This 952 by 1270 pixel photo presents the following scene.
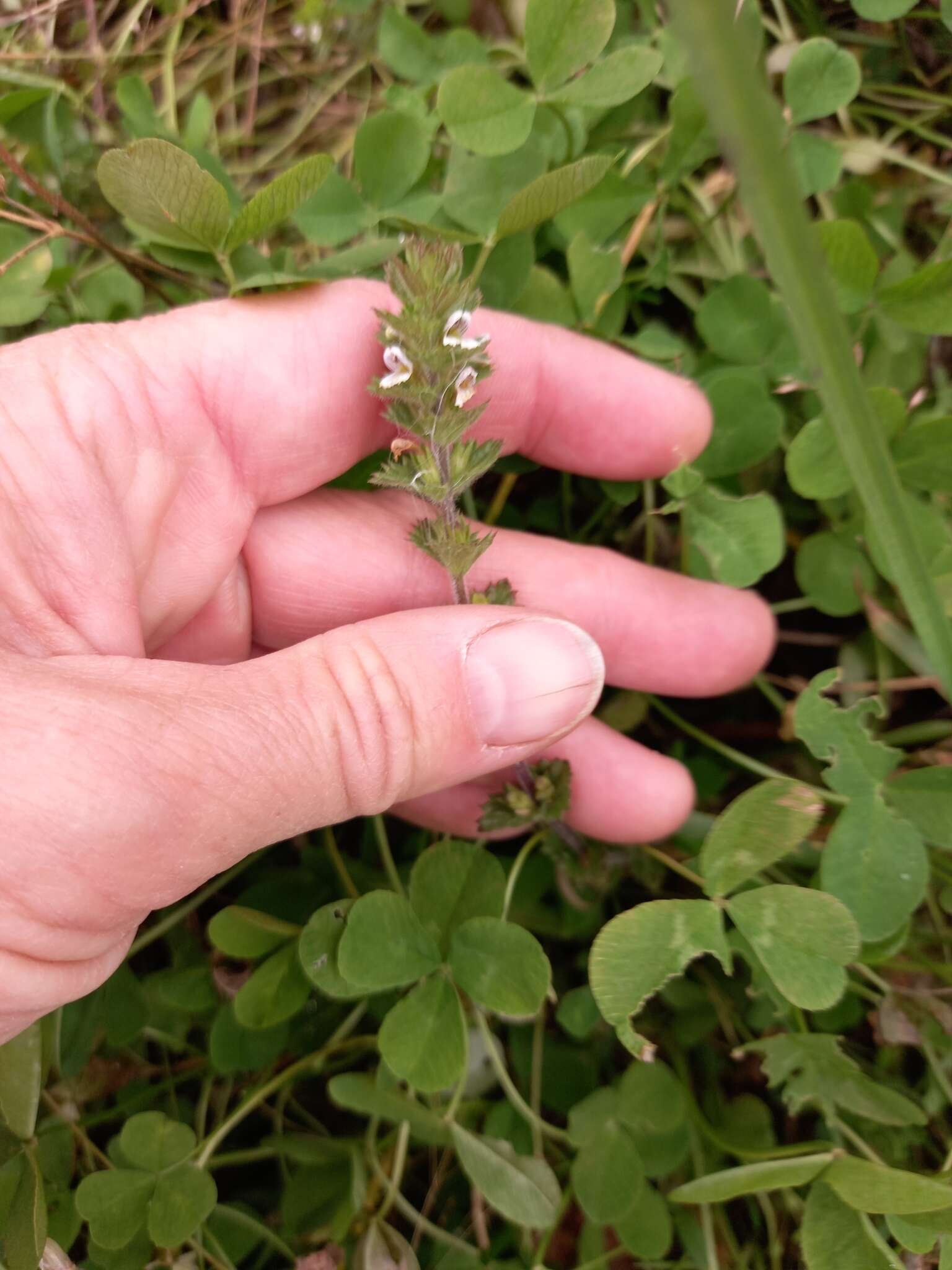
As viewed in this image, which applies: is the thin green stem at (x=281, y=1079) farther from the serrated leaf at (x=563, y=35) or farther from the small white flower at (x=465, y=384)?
the serrated leaf at (x=563, y=35)

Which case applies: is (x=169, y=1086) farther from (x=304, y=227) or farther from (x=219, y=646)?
(x=304, y=227)

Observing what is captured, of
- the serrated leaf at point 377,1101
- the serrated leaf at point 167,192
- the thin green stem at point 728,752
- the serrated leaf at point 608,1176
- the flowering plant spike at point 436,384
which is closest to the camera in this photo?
the flowering plant spike at point 436,384

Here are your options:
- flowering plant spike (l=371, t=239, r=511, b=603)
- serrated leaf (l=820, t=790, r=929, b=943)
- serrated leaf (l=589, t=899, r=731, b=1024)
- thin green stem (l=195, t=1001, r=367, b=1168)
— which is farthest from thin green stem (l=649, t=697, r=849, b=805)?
thin green stem (l=195, t=1001, r=367, b=1168)

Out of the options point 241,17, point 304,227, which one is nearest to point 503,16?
point 241,17

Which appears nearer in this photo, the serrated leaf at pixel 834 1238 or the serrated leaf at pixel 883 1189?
the serrated leaf at pixel 883 1189

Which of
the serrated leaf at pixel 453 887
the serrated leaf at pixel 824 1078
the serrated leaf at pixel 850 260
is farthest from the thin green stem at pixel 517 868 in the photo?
the serrated leaf at pixel 850 260

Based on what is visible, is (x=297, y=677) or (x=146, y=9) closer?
(x=297, y=677)
